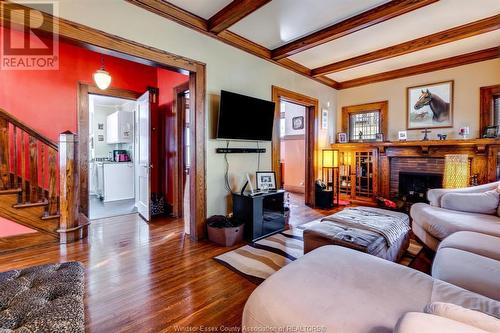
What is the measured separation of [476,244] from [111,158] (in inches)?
304

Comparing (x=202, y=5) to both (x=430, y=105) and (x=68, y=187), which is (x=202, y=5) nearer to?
(x=68, y=187)

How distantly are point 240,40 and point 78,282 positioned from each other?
11.0 ft

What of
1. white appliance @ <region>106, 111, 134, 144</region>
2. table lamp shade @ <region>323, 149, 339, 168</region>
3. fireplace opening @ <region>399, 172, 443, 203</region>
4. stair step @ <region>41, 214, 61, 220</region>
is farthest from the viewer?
white appliance @ <region>106, 111, 134, 144</region>

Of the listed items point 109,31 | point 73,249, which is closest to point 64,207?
point 73,249

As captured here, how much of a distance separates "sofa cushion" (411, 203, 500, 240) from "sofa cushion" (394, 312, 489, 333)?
2.12m

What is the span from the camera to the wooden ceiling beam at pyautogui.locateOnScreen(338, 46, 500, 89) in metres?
3.89

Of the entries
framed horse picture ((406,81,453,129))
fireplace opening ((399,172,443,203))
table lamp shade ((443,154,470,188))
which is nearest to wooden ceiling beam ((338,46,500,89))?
framed horse picture ((406,81,453,129))

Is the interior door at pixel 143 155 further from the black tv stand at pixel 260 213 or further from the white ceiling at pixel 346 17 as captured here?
the white ceiling at pixel 346 17

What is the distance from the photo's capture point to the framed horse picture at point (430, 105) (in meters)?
4.32

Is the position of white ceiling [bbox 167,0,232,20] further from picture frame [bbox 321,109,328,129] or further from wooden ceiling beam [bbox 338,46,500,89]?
wooden ceiling beam [bbox 338,46,500,89]

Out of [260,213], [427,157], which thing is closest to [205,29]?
[260,213]

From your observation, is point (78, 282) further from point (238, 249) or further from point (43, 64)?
point (43, 64)

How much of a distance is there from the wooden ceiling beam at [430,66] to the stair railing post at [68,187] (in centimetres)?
540

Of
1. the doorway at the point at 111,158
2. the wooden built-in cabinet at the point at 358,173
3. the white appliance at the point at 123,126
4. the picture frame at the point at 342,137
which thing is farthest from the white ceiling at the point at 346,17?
the white appliance at the point at 123,126
